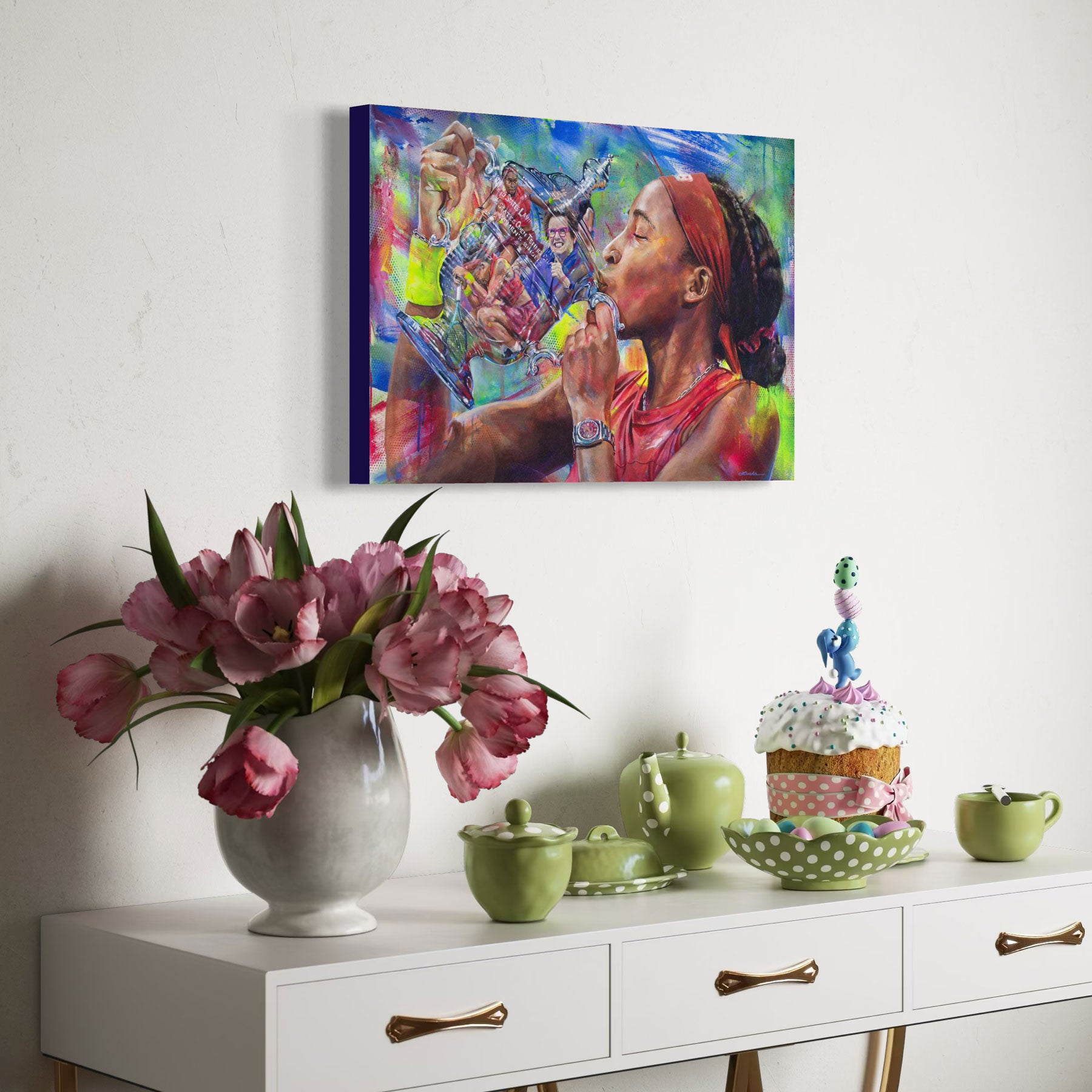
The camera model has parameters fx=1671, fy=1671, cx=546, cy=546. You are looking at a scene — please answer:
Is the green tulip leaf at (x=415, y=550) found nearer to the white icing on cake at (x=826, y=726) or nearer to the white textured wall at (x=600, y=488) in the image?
the white textured wall at (x=600, y=488)

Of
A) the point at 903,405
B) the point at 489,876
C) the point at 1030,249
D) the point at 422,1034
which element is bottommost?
the point at 422,1034

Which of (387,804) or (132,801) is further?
(132,801)

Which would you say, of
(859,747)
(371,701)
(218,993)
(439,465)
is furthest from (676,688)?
(218,993)

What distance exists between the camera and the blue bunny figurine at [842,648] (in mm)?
2135

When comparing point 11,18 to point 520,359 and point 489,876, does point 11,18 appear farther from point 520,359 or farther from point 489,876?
point 489,876

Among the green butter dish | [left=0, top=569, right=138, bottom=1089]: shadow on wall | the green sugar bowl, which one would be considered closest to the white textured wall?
[left=0, top=569, right=138, bottom=1089]: shadow on wall

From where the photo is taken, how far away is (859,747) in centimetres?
204

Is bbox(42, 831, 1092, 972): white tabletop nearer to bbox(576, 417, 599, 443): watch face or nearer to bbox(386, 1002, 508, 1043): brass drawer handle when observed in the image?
bbox(386, 1002, 508, 1043): brass drawer handle

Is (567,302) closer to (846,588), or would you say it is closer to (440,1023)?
(846,588)

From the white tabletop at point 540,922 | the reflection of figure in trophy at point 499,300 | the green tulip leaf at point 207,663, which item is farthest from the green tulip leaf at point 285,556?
the reflection of figure in trophy at point 499,300

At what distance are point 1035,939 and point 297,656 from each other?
3.23 feet

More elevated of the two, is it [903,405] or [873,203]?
[873,203]

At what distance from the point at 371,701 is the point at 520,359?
55cm

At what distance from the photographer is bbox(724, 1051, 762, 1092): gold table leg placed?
7.27ft
